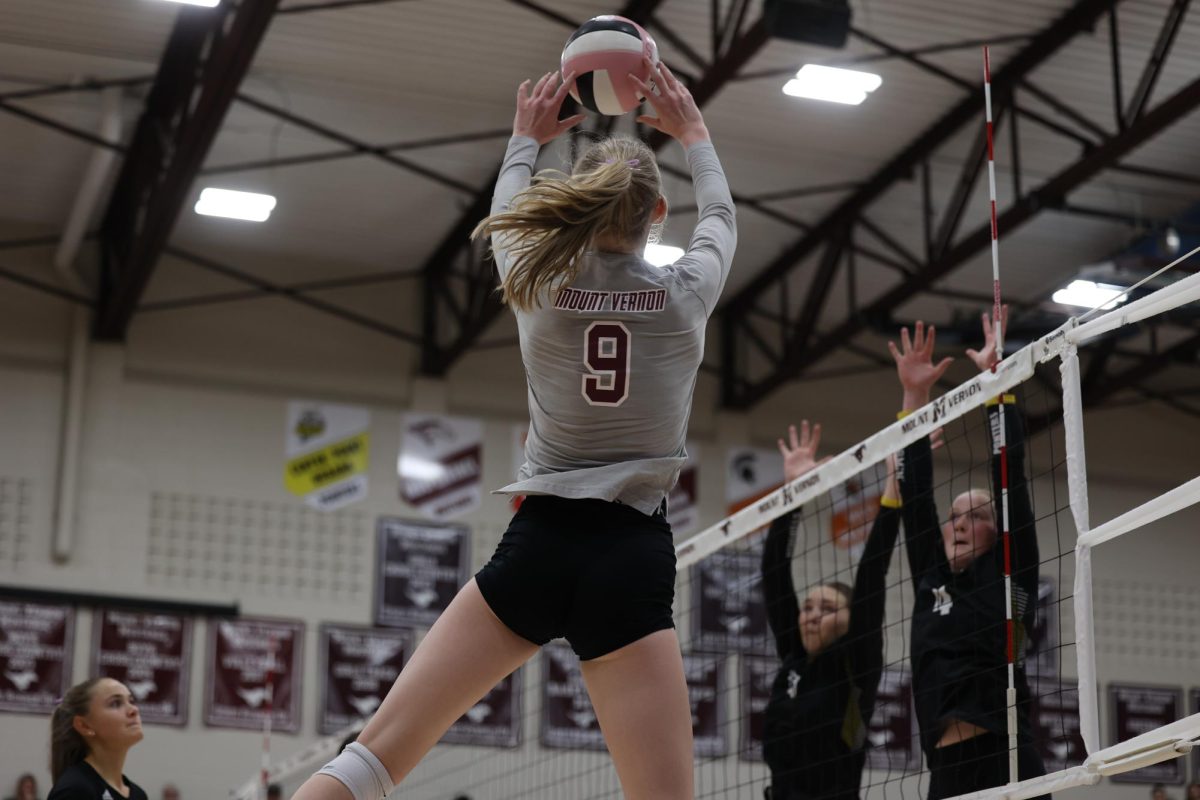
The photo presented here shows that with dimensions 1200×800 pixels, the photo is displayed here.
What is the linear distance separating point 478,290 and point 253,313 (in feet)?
8.67

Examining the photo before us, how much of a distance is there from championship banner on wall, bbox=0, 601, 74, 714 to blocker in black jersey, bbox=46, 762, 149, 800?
1088 centimetres

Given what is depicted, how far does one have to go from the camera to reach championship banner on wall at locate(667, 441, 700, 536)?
19188 mm

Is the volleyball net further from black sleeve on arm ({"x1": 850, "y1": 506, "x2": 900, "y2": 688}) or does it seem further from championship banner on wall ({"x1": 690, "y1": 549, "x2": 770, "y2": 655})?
black sleeve on arm ({"x1": 850, "y1": 506, "x2": 900, "y2": 688})

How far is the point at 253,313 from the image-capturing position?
725 inches

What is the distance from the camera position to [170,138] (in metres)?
14.9

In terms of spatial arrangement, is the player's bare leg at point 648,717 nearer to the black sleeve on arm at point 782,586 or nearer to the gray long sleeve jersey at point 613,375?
the gray long sleeve jersey at point 613,375

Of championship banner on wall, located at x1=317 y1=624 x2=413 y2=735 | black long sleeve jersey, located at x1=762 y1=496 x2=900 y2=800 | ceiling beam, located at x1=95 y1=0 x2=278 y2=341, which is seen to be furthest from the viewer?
championship banner on wall, located at x1=317 y1=624 x2=413 y2=735

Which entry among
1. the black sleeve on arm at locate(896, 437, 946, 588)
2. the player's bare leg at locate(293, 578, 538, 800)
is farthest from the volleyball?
the black sleeve on arm at locate(896, 437, 946, 588)

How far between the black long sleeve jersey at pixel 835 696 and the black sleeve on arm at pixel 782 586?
0.04 ft

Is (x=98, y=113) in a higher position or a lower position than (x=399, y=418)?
higher

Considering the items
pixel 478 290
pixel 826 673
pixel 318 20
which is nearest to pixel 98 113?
pixel 318 20

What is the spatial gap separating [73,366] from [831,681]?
12822 millimetres

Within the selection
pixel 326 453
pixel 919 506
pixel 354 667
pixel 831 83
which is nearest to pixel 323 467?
pixel 326 453

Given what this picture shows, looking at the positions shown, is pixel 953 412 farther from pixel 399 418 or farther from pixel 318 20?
pixel 399 418
